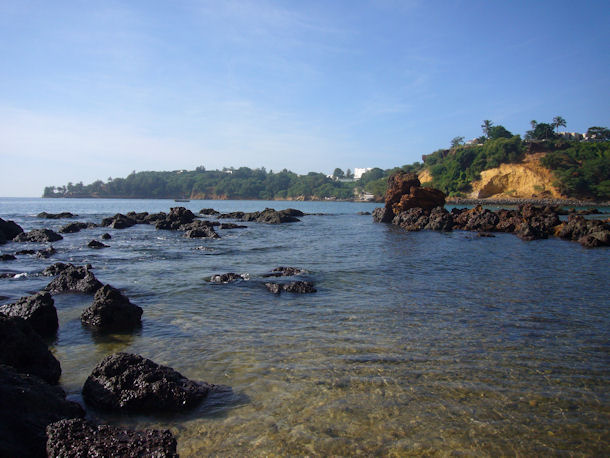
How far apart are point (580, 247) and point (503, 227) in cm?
1096

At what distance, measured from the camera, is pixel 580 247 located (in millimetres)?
23062

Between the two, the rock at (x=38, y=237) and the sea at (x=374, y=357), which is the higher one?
the rock at (x=38, y=237)

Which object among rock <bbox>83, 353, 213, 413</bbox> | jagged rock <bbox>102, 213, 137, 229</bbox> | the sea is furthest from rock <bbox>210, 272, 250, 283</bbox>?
jagged rock <bbox>102, 213, 137, 229</bbox>

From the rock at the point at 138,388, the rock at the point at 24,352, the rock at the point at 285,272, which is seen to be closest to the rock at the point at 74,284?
the rock at the point at 285,272

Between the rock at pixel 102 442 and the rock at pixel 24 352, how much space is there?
2.17 meters

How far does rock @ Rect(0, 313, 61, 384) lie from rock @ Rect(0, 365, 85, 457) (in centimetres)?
98

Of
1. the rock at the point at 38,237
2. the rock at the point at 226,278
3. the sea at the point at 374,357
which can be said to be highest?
the rock at the point at 38,237

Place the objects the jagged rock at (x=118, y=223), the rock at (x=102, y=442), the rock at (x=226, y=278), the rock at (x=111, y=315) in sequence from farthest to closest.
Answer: the jagged rock at (x=118, y=223) → the rock at (x=226, y=278) → the rock at (x=111, y=315) → the rock at (x=102, y=442)

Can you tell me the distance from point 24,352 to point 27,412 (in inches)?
80.4

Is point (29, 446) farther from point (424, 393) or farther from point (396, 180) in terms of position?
point (396, 180)

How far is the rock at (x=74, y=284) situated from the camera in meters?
11.6

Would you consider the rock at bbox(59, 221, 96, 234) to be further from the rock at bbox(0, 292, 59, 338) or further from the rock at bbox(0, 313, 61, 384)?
the rock at bbox(0, 313, 61, 384)

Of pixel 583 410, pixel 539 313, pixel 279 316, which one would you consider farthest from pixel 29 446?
pixel 539 313

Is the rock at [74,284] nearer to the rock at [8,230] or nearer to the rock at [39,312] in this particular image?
the rock at [39,312]
